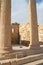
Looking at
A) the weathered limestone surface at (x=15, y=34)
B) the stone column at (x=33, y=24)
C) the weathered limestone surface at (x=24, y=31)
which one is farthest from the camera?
the weathered limestone surface at (x=24, y=31)

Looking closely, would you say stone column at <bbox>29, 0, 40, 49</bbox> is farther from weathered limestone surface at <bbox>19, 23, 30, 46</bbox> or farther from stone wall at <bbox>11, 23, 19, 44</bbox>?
weathered limestone surface at <bbox>19, 23, 30, 46</bbox>

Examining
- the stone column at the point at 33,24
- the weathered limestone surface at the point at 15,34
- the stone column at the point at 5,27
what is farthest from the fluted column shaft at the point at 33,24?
the weathered limestone surface at the point at 15,34

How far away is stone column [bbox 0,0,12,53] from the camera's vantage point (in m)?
11.5

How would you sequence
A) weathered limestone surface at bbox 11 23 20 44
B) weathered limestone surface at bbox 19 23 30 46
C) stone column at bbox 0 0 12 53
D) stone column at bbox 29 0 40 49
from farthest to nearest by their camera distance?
weathered limestone surface at bbox 19 23 30 46, weathered limestone surface at bbox 11 23 20 44, stone column at bbox 29 0 40 49, stone column at bbox 0 0 12 53

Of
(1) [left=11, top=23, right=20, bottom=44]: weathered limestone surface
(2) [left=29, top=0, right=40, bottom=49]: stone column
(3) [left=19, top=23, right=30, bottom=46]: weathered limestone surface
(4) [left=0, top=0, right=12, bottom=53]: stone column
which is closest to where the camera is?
(4) [left=0, top=0, right=12, bottom=53]: stone column

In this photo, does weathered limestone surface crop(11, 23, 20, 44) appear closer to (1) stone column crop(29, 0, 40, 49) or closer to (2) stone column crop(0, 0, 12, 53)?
(1) stone column crop(29, 0, 40, 49)

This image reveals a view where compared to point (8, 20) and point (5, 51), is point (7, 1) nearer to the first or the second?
point (8, 20)

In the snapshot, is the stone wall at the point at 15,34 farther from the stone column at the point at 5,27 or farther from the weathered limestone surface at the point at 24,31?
the stone column at the point at 5,27

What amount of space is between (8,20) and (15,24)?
19.7 metres

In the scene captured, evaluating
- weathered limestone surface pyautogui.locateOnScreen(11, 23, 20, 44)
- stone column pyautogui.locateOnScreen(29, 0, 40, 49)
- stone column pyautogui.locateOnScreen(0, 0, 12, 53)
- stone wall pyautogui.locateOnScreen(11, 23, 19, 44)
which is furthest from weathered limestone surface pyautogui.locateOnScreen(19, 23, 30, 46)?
stone column pyautogui.locateOnScreen(0, 0, 12, 53)

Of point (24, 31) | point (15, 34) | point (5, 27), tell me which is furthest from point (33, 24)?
point (24, 31)

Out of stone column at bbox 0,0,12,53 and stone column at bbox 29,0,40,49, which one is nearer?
stone column at bbox 0,0,12,53

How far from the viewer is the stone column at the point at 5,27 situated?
1150 centimetres

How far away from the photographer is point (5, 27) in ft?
38.1
